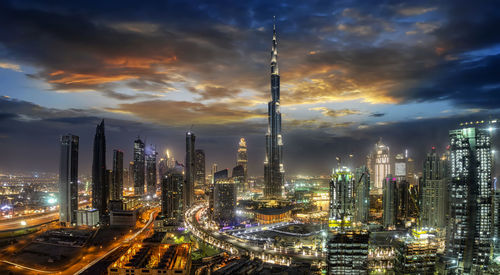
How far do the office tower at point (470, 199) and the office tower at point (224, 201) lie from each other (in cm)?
2684

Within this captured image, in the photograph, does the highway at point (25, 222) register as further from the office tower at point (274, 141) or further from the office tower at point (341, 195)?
the office tower at point (341, 195)

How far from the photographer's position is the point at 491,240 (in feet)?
93.9

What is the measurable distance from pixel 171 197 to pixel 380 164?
56.8 m

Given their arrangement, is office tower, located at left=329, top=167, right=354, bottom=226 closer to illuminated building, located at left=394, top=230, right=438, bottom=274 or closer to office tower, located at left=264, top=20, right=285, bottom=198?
illuminated building, located at left=394, top=230, right=438, bottom=274

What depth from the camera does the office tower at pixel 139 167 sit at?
69438 millimetres

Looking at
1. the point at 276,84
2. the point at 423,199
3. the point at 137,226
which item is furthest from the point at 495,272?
the point at 276,84

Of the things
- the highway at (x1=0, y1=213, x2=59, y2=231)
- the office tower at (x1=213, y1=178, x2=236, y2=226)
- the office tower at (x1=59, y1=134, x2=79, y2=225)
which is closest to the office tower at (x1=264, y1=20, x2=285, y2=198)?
the office tower at (x1=213, y1=178, x2=236, y2=226)

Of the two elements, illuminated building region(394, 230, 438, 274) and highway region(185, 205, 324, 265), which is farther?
highway region(185, 205, 324, 265)


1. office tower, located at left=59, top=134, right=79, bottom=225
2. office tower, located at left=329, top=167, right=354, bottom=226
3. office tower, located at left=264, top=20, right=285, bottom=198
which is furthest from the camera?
office tower, located at left=264, top=20, right=285, bottom=198

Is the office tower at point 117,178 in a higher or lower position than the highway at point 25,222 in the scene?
higher

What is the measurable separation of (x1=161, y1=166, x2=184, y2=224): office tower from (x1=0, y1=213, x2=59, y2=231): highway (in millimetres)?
16957

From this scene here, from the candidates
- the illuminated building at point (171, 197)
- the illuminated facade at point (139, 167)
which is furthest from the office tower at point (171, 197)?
the illuminated facade at point (139, 167)

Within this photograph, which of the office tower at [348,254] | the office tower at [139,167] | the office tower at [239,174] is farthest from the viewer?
the office tower at [239,174]

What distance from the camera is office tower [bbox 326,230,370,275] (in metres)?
25.3
